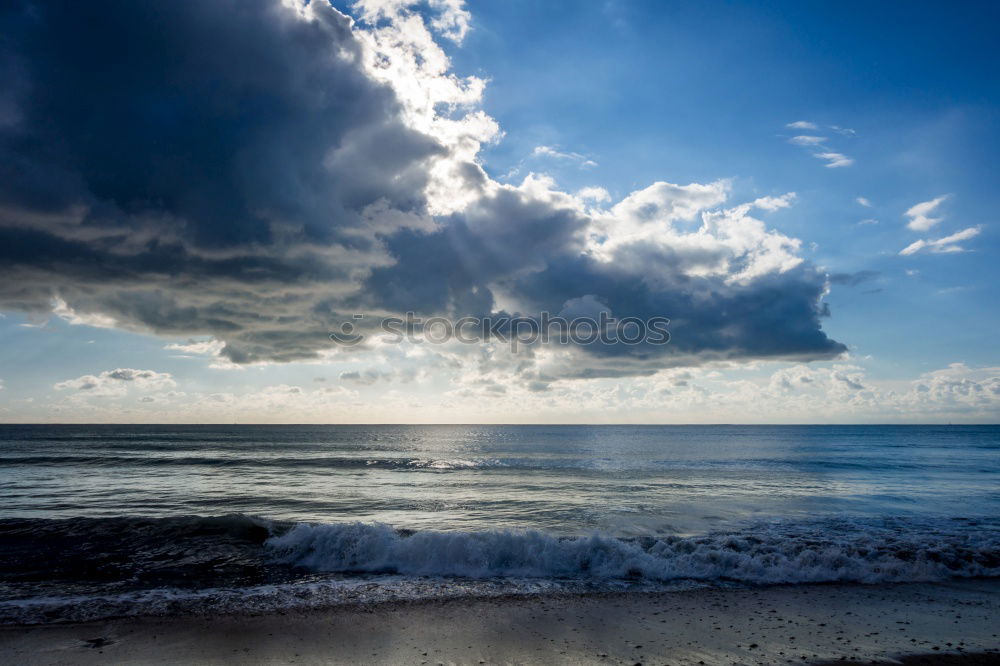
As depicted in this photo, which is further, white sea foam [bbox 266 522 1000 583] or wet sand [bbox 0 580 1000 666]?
white sea foam [bbox 266 522 1000 583]

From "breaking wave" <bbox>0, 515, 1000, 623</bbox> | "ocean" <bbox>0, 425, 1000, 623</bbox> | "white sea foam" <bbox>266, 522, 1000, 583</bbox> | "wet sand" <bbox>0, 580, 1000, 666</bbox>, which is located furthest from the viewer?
"white sea foam" <bbox>266, 522, 1000, 583</bbox>

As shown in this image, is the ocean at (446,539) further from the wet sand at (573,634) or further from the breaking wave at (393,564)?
the wet sand at (573,634)

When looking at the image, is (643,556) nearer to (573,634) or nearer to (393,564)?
(573,634)

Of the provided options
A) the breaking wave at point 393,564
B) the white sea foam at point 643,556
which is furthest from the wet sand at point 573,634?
the white sea foam at point 643,556

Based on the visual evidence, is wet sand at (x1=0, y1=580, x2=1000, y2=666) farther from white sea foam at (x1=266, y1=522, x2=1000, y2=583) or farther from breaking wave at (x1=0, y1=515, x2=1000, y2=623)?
white sea foam at (x1=266, y1=522, x2=1000, y2=583)

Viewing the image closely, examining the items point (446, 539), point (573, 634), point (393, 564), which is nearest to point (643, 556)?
point (573, 634)

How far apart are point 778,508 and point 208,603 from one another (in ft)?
69.6

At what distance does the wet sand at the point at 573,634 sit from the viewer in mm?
8234

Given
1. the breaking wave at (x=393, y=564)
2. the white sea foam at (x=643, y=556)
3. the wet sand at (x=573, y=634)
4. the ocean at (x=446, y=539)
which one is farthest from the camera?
the white sea foam at (x=643, y=556)

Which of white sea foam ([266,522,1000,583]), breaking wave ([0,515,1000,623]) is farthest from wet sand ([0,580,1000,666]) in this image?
white sea foam ([266,522,1000,583])

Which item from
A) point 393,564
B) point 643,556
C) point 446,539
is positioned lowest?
point 393,564

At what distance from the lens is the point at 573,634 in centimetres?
919

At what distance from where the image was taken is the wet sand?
823 cm

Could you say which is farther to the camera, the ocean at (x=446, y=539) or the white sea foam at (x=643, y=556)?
the white sea foam at (x=643, y=556)
